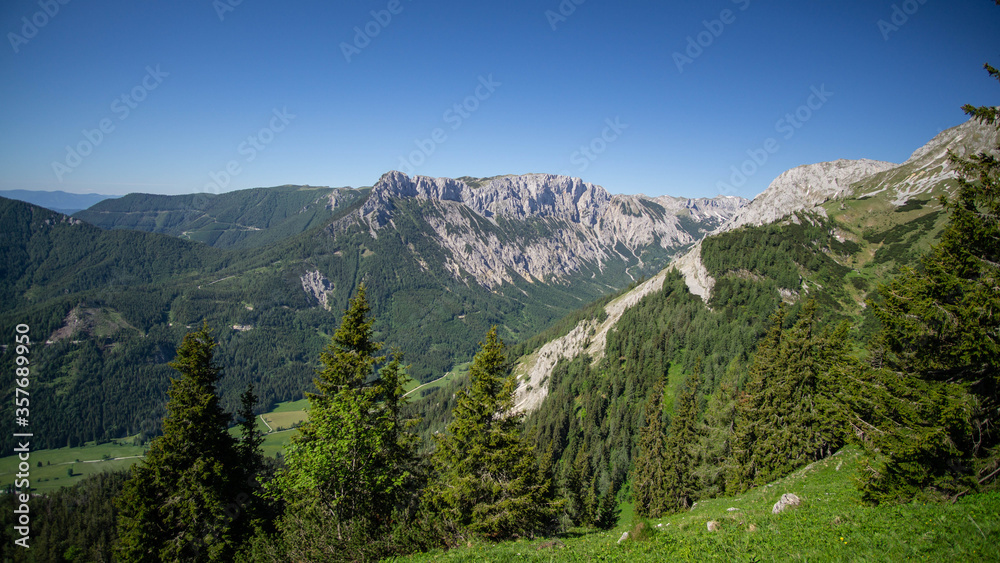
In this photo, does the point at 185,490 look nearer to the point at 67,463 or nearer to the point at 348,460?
the point at 348,460

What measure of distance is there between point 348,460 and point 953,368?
26.3 m

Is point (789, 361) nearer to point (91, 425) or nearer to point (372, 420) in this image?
point (372, 420)

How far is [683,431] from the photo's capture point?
4653 centimetres

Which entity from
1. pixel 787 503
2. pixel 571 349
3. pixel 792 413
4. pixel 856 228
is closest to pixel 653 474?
pixel 792 413

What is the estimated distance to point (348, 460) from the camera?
18.7 m

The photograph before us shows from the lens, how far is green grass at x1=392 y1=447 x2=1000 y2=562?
33.5 feet

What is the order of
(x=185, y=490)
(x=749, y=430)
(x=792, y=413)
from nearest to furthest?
(x=185, y=490) → (x=792, y=413) → (x=749, y=430)

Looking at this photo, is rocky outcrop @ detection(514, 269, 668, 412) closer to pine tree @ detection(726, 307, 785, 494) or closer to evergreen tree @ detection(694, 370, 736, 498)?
evergreen tree @ detection(694, 370, 736, 498)

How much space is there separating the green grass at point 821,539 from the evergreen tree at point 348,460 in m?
3.91

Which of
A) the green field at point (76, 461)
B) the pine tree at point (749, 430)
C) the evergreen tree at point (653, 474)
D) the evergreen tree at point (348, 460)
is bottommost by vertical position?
the green field at point (76, 461)

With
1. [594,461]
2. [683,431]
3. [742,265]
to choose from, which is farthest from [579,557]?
[742,265]

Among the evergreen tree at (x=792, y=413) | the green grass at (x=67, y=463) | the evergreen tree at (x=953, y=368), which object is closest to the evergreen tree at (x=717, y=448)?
the evergreen tree at (x=792, y=413)

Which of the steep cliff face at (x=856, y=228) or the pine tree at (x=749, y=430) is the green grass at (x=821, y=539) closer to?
the pine tree at (x=749, y=430)

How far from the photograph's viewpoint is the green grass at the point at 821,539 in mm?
10219
